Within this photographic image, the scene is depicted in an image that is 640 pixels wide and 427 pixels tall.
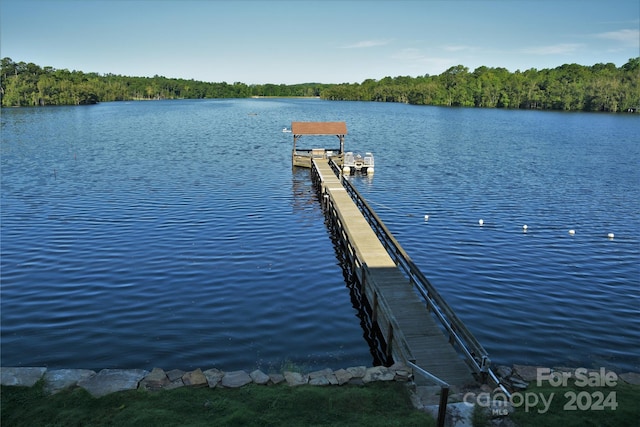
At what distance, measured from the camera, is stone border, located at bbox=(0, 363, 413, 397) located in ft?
37.4

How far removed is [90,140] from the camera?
72.2 m

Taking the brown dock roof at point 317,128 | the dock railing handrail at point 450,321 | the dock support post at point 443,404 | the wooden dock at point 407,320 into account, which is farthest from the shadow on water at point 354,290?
the brown dock roof at point 317,128

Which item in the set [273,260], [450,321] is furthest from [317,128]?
[450,321]

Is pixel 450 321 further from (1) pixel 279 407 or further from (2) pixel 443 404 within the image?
(1) pixel 279 407

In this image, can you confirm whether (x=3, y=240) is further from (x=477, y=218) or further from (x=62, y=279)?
(x=477, y=218)

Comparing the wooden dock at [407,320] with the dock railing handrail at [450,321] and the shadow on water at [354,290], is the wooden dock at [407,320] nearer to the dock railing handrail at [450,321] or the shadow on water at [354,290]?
the dock railing handrail at [450,321]

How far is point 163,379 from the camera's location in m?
11.8

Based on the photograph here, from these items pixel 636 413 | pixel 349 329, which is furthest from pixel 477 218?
pixel 636 413

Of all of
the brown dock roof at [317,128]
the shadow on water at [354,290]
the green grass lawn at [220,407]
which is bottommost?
the shadow on water at [354,290]

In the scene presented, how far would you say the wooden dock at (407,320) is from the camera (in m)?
13.4

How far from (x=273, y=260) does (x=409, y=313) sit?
1052cm

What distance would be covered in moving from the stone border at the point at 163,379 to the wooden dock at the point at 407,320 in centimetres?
161

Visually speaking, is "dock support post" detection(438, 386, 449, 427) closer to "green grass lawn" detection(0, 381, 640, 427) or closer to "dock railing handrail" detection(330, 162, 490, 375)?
"green grass lawn" detection(0, 381, 640, 427)

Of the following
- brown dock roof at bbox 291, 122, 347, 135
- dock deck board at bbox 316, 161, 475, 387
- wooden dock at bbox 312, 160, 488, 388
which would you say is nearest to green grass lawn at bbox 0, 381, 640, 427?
wooden dock at bbox 312, 160, 488, 388
